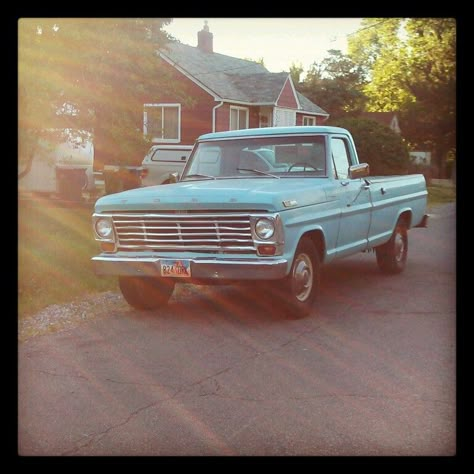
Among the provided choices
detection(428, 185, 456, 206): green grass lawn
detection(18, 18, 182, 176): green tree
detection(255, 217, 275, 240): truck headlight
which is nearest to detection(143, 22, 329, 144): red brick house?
detection(18, 18, 182, 176): green tree

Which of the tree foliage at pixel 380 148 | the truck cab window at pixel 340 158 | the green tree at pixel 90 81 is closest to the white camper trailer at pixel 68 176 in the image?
the green tree at pixel 90 81

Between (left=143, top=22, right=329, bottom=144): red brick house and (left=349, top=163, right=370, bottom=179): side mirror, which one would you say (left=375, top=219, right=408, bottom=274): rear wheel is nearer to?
(left=349, top=163, right=370, bottom=179): side mirror

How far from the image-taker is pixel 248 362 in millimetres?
6188

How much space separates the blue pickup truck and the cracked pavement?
0.50 metres

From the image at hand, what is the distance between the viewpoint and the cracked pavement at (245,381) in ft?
14.4

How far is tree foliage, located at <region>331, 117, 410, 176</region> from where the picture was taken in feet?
85.6

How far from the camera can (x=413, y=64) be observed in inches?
364

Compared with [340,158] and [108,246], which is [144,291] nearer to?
[108,246]

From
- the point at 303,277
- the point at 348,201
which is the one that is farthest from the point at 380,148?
the point at 303,277

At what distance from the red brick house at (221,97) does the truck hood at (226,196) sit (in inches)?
709
